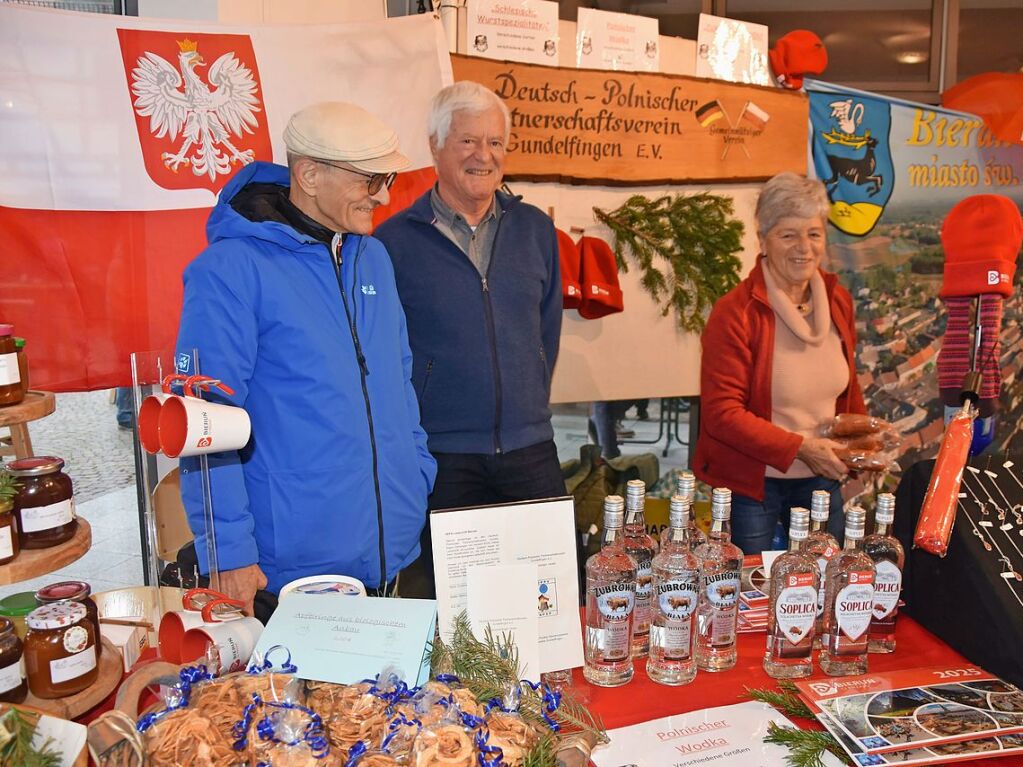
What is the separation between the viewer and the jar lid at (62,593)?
1226mm

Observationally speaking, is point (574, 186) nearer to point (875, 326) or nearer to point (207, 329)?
point (875, 326)

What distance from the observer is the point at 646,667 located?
1.29m

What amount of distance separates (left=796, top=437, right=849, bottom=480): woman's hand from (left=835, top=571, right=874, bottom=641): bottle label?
866 millimetres

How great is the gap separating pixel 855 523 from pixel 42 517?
127 centimetres

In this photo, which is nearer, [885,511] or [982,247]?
[885,511]

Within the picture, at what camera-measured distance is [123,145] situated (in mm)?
2529

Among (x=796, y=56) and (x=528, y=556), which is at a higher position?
(x=796, y=56)

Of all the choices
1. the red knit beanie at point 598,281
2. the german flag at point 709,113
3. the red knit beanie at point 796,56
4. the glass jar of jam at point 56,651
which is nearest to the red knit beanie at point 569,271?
the red knit beanie at point 598,281

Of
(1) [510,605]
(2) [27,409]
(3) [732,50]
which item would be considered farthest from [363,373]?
(3) [732,50]

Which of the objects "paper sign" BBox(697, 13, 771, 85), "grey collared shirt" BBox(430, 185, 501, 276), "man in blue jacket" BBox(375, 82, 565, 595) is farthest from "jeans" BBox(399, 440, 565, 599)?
"paper sign" BBox(697, 13, 771, 85)

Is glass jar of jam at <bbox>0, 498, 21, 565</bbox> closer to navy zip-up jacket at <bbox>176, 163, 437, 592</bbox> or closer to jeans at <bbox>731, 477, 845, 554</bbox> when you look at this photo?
navy zip-up jacket at <bbox>176, 163, 437, 592</bbox>

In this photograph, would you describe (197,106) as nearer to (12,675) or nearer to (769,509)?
(12,675)

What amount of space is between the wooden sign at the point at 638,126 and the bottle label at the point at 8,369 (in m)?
2.17

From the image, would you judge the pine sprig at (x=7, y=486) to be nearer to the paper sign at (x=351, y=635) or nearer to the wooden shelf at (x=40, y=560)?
the wooden shelf at (x=40, y=560)
